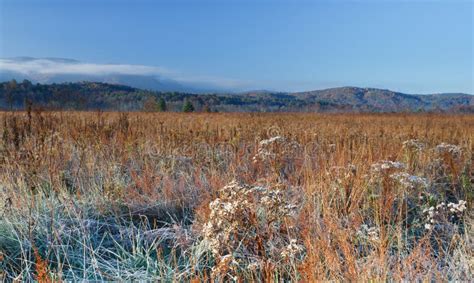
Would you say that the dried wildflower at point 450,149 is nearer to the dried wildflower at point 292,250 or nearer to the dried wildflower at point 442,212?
the dried wildflower at point 442,212

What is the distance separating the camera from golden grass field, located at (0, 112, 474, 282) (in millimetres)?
2070

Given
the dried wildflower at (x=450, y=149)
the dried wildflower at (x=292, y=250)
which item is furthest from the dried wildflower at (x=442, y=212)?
the dried wildflower at (x=450, y=149)

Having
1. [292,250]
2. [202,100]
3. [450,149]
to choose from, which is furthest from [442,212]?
[202,100]

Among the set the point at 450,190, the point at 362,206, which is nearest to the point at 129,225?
the point at 362,206

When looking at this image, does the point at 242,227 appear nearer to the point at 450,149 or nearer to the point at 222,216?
the point at 222,216

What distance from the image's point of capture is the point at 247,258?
2.26 meters

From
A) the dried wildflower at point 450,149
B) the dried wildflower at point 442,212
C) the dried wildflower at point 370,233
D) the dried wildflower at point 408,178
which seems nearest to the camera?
the dried wildflower at point 370,233

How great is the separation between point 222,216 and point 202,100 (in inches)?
3241

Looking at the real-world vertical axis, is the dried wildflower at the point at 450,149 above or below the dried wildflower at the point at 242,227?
above

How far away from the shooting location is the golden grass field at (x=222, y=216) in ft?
6.79

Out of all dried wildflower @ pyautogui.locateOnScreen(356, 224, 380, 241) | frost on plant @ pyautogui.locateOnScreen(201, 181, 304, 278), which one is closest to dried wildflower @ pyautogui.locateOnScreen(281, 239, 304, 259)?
frost on plant @ pyautogui.locateOnScreen(201, 181, 304, 278)

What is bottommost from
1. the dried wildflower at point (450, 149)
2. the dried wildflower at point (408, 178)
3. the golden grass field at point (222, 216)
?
the golden grass field at point (222, 216)

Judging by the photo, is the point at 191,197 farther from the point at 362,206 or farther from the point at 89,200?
the point at 362,206

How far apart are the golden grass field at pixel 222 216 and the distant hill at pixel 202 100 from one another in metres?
3.65
